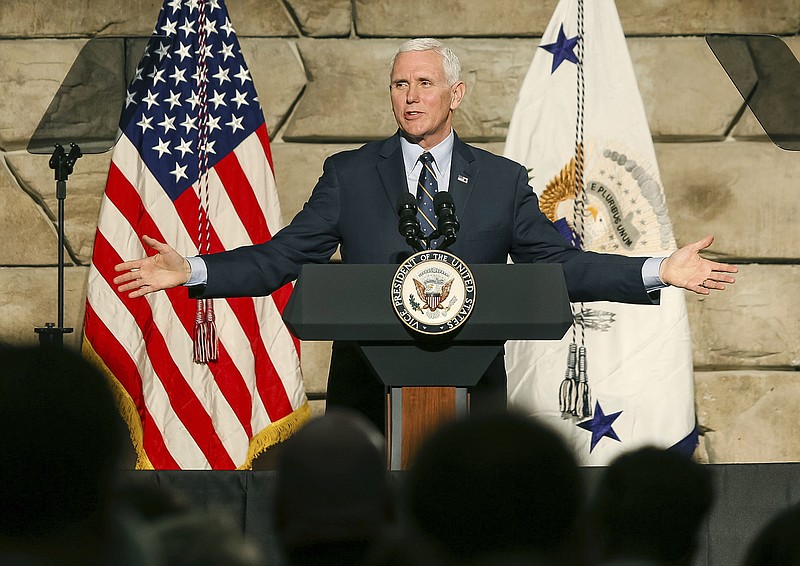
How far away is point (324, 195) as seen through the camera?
2.75 meters

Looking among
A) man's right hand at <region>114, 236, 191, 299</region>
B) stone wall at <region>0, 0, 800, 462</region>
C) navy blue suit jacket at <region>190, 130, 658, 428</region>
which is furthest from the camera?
stone wall at <region>0, 0, 800, 462</region>

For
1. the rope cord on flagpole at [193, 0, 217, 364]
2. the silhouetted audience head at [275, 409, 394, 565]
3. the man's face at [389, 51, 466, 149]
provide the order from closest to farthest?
the silhouetted audience head at [275, 409, 394, 565] < the man's face at [389, 51, 466, 149] < the rope cord on flagpole at [193, 0, 217, 364]

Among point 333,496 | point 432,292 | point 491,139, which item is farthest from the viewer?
point 491,139

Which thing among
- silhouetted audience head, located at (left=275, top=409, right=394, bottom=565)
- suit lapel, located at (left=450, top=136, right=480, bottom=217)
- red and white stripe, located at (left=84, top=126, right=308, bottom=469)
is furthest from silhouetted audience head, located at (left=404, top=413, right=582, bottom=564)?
red and white stripe, located at (left=84, top=126, right=308, bottom=469)

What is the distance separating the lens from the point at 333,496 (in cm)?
102

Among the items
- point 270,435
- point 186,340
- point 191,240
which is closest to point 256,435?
point 270,435

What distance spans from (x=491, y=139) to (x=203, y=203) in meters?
1.06

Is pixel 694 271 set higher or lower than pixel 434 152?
lower

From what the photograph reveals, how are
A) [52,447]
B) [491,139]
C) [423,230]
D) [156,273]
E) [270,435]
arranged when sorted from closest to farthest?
1. [52,447]
2. [156,273]
3. [423,230]
4. [270,435]
5. [491,139]

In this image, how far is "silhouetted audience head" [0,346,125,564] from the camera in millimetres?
887

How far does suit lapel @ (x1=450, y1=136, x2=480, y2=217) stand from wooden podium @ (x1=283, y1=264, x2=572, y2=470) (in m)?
0.47

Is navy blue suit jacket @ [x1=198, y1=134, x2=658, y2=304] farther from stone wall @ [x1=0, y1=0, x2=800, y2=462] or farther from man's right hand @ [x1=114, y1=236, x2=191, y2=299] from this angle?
stone wall @ [x1=0, y1=0, x2=800, y2=462]

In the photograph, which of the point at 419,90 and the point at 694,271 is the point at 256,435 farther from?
the point at 694,271

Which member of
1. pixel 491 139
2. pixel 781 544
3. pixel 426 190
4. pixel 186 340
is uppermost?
pixel 491 139
